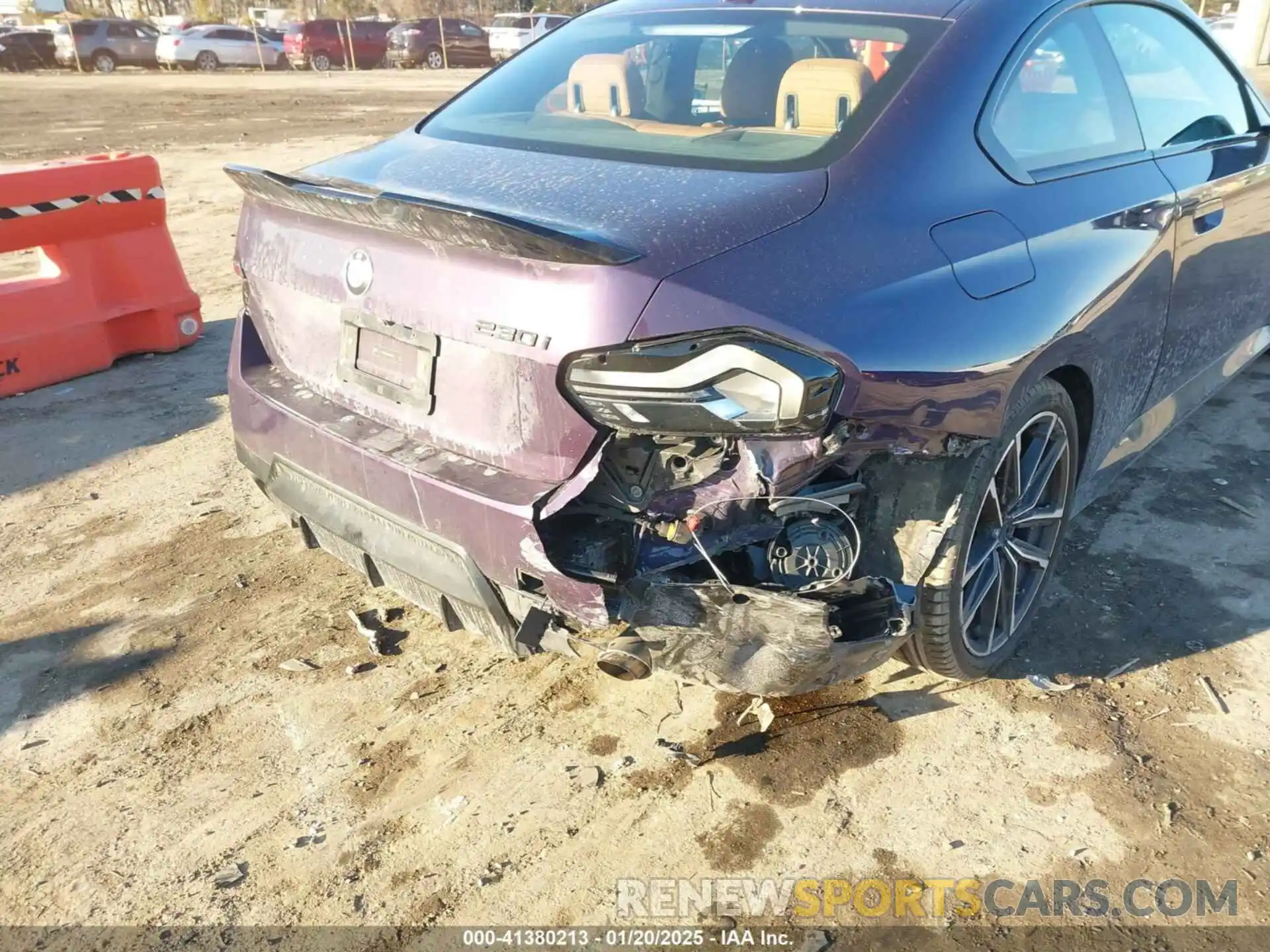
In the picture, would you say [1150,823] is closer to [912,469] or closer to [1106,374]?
[912,469]

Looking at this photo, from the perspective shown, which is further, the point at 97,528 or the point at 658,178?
the point at 97,528

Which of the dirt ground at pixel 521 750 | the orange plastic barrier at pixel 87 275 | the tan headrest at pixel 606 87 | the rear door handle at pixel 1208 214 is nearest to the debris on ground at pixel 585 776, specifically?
the dirt ground at pixel 521 750

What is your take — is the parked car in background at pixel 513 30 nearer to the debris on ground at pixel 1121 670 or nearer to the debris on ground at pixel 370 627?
the debris on ground at pixel 370 627

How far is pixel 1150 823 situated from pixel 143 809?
2.51 metres

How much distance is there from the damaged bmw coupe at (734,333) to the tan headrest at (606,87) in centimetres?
1

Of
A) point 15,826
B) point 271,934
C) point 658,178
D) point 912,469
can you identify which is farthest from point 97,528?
point 912,469

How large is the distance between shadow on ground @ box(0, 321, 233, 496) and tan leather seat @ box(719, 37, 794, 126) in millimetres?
3273

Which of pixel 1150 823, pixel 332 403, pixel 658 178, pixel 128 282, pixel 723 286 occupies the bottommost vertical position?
pixel 1150 823

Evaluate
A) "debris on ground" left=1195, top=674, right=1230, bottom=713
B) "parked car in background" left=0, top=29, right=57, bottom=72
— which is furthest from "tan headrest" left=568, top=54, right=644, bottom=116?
"parked car in background" left=0, top=29, right=57, bottom=72

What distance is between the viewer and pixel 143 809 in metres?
2.58

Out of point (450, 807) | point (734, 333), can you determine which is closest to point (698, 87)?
point (734, 333)

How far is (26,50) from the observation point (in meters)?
29.2

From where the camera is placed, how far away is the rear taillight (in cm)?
203

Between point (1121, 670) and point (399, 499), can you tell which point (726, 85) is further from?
point (1121, 670)
